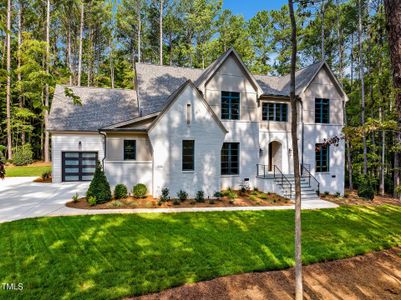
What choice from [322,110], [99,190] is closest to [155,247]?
[99,190]

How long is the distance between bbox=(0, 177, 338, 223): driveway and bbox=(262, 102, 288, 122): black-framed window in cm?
Result: 622

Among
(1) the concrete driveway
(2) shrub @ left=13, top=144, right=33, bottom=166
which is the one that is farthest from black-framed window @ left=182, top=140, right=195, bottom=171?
(2) shrub @ left=13, top=144, right=33, bottom=166

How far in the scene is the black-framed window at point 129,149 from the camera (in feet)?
48.1

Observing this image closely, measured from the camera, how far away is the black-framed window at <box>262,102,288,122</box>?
17812 mm

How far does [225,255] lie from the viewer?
22.4 ft

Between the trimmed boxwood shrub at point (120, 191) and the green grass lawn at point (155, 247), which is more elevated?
the trimmed boxwood shrub at point (120, 191)

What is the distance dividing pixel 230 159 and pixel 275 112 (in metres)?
4.85

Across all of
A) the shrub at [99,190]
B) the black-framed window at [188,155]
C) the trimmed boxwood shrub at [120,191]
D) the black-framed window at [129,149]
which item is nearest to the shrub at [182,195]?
the black-framed window at [188,155]

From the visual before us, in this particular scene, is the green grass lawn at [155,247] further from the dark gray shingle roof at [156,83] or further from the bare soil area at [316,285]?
the dark gray shingle roof at [156,83]

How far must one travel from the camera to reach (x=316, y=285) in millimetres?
5797

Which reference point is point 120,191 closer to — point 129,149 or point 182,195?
point 129,149

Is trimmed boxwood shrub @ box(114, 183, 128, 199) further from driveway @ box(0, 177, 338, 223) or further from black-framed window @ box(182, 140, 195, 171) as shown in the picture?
black-framed window @ box(182, 140, 195, 171)

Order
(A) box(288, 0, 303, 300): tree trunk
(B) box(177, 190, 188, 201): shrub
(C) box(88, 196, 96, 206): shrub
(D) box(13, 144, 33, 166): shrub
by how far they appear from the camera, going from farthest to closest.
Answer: (D) box(13, 144, 33, 166): shrub, (B) box(177, 190, 188, 201): shrub, (C) box(88, 196, 96, 206): shrub, (A) box(288, 0, 303, 300): tree trunk

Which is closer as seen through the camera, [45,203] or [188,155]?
[45,203]
